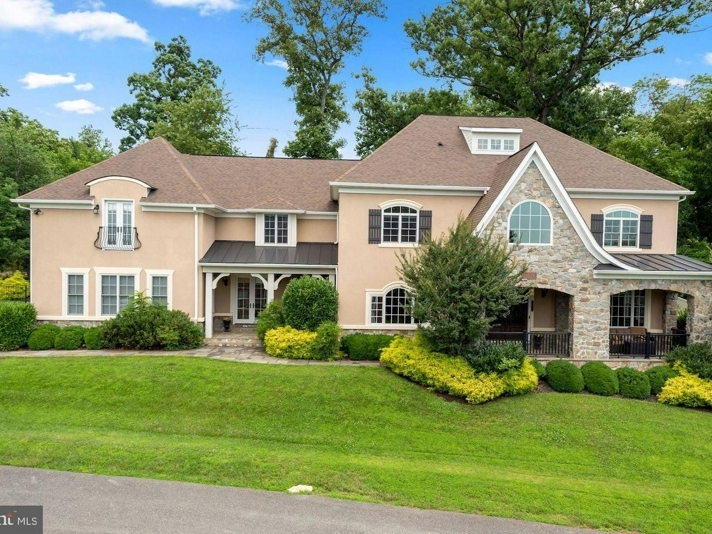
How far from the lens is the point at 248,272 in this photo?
18469 mm

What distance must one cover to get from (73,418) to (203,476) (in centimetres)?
546

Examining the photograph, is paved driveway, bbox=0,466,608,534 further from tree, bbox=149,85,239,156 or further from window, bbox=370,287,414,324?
tree, bbox=149,85,239,156

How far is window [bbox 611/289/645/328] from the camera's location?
61.0 ft

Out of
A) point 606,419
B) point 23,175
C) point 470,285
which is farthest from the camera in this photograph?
point 23,175

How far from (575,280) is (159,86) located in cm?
5091

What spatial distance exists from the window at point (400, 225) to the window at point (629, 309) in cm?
941

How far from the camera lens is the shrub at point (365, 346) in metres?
16.3

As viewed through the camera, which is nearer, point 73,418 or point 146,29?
point 73,418

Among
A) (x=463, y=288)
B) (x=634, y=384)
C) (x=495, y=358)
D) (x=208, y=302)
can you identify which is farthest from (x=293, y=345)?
(x=634, y=384)

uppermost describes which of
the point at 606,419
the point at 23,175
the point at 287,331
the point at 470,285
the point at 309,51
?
the point at 309,51

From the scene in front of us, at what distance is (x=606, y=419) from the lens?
1219 cm

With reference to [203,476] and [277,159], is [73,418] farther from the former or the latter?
[277,159]

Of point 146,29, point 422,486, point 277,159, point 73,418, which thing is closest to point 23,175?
point 146,29

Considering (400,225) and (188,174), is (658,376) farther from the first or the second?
(188,174)
